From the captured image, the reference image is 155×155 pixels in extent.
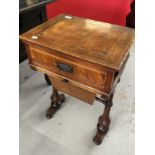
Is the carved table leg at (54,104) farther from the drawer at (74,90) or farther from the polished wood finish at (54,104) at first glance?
the drawer at (74,90)

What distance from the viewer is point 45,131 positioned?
122 centimetres

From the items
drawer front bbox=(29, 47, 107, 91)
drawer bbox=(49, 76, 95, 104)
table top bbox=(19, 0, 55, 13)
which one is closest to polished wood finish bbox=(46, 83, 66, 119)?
drawer bbox=(49, 76, 95, 104)

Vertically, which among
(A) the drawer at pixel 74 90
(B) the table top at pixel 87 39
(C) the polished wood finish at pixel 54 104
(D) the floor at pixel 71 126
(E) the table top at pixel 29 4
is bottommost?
(D) the floor at pixel 71 126

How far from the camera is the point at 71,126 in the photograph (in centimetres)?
126

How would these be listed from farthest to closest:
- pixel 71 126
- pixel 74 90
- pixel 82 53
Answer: pixel 71 126 → pixel 74 90 → pixel 82 53

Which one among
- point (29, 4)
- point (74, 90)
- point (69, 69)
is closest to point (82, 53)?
point (69, 69)

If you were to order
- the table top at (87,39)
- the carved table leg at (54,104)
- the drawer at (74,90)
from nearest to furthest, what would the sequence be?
the table top at (87,39) → the drawer at (74,90) → the carved table leg at (54,104)

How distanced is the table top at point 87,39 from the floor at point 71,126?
62 centimetres

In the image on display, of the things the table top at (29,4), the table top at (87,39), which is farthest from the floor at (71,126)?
the table top at (29,4)

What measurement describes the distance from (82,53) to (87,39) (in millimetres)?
133

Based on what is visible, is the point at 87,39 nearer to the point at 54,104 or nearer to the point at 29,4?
the point at 29,4

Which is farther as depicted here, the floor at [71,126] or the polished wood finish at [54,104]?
the polished wood finish at [54,104]

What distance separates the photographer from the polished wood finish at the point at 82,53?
784 mm
